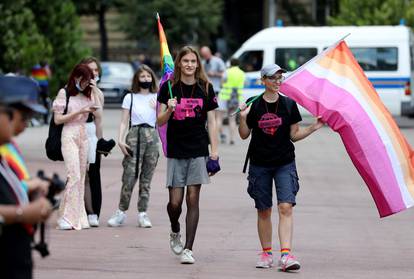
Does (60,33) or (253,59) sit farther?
(60,33)

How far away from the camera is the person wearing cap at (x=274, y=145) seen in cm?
995

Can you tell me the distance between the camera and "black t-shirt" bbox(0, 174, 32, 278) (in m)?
5.48

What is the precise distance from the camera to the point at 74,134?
487 inches

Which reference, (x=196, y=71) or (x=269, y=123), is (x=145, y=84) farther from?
(x=269, y=123)

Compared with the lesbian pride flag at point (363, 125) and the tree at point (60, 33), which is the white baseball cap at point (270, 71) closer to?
the lesbian pride flag at point (363, 125)

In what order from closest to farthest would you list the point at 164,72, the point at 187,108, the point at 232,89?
the point at 187,108 → the point at 164,72 → the point at 232,89

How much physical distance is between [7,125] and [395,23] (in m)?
36.9

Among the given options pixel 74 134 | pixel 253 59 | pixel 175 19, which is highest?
pixel 74 134

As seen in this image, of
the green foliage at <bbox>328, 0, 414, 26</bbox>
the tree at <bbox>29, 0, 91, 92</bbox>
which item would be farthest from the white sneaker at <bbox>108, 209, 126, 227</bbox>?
the green foliage at <bbox>328, 0, 414, 26</bbox>

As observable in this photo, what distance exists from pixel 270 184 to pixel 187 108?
3.12 feet

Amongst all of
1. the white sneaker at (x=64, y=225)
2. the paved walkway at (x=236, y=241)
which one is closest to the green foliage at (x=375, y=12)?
the paved walkway at (x=236, y=241)

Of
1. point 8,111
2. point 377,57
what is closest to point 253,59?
point 377,57

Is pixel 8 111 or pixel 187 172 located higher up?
pixel 8 111

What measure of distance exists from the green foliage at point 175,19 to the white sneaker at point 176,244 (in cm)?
3904
